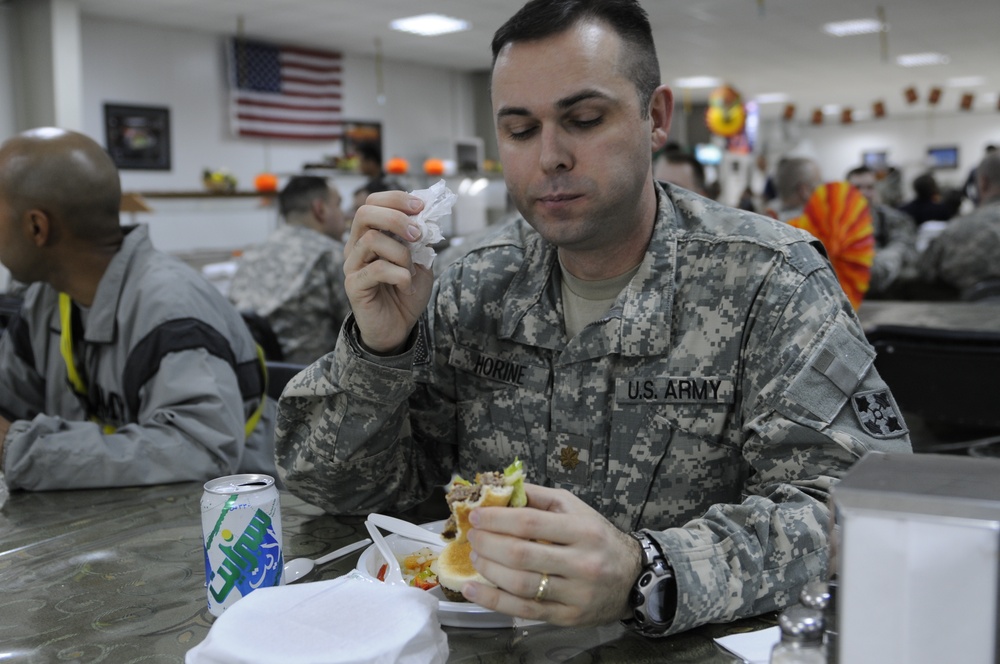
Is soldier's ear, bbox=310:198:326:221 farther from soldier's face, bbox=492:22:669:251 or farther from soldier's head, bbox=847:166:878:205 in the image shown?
soldier's head, bbox=847:166:878:205

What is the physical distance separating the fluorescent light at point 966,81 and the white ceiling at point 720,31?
0.53ft

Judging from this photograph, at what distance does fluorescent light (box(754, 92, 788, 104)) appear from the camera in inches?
678

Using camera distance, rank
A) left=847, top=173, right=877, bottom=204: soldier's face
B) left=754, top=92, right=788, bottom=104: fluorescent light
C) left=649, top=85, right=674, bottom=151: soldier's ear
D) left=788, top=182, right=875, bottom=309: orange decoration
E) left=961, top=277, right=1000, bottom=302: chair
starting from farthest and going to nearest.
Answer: left=754, top=92, right=788, bottom=104: fluorescent light < left=847, top=173, right=877, bottom=204: soldier's face < left=961, top=277, right=1000, bottom=302: chair < left=788, top=182, right=875, bottom=309: orange decoration < left=649, top=85, right=674, bottom=151: soldier's ear

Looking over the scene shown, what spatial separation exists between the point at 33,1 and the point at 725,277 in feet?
29.5

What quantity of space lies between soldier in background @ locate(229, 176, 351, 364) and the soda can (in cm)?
316

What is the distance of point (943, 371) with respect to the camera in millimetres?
2576

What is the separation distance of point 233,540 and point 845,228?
8.18 ft

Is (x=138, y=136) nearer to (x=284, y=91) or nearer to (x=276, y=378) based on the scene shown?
(x=284, y=91)

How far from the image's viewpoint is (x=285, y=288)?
4.27 m

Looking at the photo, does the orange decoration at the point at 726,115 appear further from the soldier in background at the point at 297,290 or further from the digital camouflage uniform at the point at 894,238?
the soldier in background at the point at 297,290

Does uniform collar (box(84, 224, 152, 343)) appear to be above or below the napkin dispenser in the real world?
above

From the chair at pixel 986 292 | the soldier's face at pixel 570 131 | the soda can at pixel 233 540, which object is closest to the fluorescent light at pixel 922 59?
the chair at pixel 986 292

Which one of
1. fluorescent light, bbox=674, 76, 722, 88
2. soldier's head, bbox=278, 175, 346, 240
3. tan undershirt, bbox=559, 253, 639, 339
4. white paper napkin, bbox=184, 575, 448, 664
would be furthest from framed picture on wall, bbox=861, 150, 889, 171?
white paper napkin, bbox=184, 575, 448, 664

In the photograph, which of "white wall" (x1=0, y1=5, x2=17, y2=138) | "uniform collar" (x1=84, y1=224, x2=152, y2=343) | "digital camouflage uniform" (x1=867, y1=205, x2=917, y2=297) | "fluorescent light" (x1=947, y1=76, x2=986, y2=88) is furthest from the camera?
"fluorescent light" (x1=947, y1=76, x2=986, y2=88)
